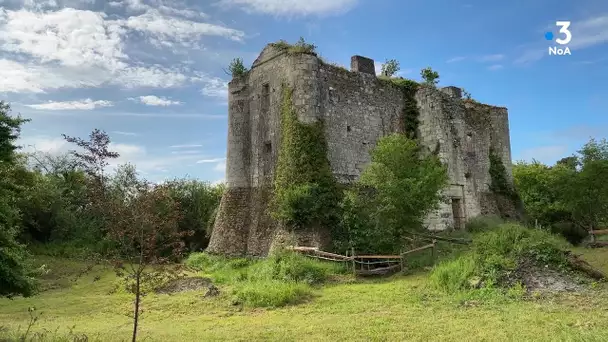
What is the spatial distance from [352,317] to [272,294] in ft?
10.6

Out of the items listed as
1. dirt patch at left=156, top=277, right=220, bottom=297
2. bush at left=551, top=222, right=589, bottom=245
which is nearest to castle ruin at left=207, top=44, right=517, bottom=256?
dirt patch at left=156, top=277, right=220, bottom=297

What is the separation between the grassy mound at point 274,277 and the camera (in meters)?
13.5

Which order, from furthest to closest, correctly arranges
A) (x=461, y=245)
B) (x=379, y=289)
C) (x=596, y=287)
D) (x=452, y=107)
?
(x=452, y=107) < (x=461, y=245) < (x=379, y=289) < (x=596, y=287)

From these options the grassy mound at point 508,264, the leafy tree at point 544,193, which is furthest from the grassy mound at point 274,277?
the leafy tree at point 544,193

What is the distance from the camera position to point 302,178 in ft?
64.2

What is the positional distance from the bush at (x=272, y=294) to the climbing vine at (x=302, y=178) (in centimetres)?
463

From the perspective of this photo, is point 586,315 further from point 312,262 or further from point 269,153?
point 269,153

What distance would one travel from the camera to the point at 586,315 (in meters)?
9.38

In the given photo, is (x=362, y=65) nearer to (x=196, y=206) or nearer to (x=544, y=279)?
(x=544, y=279)

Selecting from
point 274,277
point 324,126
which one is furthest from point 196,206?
point 274,277

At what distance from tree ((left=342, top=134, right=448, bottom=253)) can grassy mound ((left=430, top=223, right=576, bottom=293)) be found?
371 cm

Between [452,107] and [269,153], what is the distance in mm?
10438

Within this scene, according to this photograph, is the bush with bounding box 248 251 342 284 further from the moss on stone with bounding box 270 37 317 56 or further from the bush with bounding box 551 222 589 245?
the bush with bounding box 551 222 589 245

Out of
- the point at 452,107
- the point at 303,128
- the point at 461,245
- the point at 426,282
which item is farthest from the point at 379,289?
the point at 452,107
